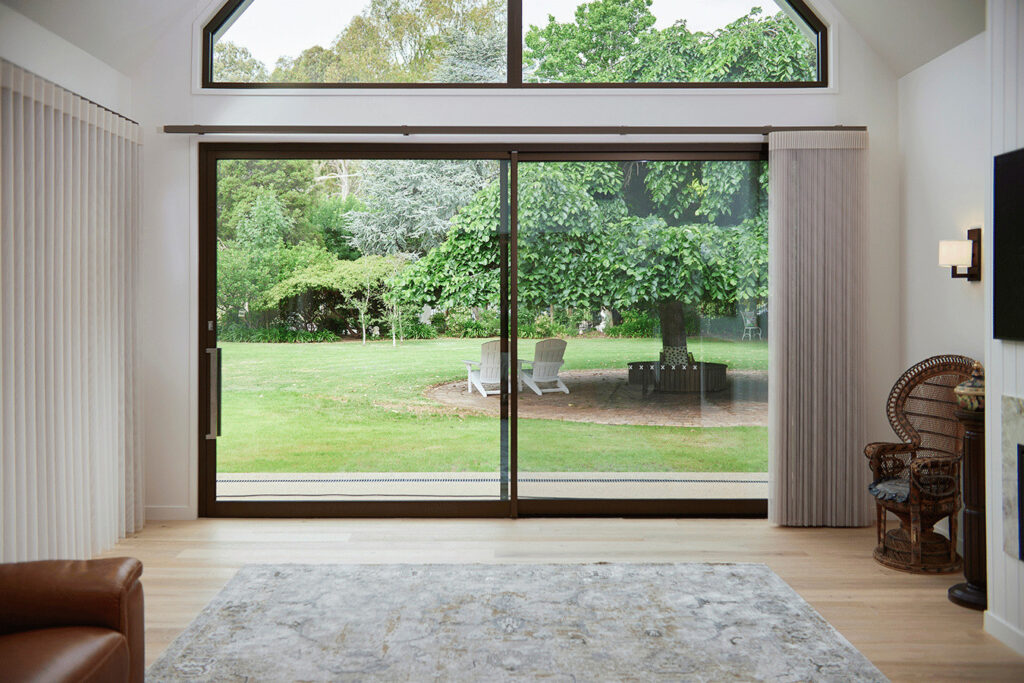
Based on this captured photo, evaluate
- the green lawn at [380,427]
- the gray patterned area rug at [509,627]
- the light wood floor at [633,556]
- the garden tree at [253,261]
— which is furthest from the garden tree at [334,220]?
the gray patterned area rug at [509,627]

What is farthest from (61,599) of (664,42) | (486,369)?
(664,42)

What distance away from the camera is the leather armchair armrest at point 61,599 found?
221 cm

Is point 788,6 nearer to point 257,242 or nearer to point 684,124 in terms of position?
point 684,124

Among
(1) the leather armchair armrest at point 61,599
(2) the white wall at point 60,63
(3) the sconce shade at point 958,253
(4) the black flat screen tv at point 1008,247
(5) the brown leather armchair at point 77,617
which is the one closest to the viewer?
(5) the brown leather armchair at point 77,617

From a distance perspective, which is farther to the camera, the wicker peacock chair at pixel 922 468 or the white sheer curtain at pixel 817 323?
the white sheer curtain at pixel 817 323

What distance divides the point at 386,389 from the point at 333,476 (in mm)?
653

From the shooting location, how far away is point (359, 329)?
495cm

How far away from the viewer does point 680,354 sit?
4.95 m

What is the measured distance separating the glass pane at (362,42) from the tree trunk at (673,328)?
70.9 inches

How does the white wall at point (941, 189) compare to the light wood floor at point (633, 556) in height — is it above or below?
above

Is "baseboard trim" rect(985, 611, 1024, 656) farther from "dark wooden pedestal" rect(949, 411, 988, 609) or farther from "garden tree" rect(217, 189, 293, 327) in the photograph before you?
"garden tree" rect(217, 189, 293, 327)

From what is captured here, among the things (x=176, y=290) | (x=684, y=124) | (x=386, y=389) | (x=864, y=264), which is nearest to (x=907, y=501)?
(x=864, y=264)

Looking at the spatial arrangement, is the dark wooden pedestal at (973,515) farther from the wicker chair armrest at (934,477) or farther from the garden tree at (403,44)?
the garden tree at (403,44)

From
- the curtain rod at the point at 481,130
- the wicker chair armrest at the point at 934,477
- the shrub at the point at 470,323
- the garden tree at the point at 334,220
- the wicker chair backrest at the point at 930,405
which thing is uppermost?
the curtain rod at the point at 481,130
